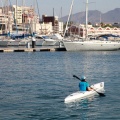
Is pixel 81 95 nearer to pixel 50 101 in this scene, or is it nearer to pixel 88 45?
pixel 50 101

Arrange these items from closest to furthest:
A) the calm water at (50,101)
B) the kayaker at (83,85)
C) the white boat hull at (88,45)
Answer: the calm water at (50,101) → the kayaker at (83,85) → the white boat hull at (88,45)

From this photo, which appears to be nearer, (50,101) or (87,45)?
(50,101)

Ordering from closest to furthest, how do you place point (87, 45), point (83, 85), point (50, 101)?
point (50, 101) → point (83, 85) → point (87, 45)

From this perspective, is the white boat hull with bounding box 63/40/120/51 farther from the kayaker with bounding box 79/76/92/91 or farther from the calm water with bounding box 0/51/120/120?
the kayaker with bounding box 79/76/92/91

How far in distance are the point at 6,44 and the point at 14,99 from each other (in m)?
94.0

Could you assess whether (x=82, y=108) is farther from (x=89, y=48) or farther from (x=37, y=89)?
(x=89, y=48)

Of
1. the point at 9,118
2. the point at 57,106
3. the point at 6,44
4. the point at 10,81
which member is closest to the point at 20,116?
the point at 9,118

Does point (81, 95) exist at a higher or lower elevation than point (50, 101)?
higher

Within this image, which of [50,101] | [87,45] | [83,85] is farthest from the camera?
[87,45]

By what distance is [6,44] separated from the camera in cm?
12150

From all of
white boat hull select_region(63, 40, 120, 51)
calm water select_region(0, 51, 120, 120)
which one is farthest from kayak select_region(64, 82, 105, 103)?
white boat hull select_region(63, 40, 120, 51)

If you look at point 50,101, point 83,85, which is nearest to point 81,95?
point 83,85

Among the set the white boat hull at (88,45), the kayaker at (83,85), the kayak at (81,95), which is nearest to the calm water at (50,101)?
the kayak at (81,95)

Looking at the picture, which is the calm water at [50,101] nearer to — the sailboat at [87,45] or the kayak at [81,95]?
the kayak at [81,95]
